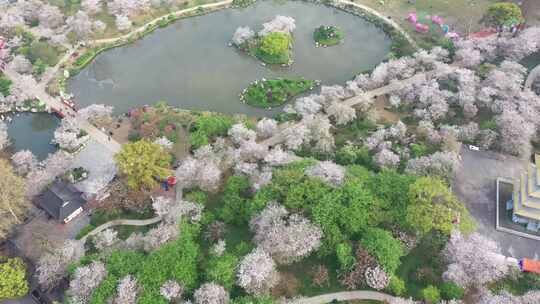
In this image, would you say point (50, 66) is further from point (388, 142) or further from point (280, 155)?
point (388, 142)

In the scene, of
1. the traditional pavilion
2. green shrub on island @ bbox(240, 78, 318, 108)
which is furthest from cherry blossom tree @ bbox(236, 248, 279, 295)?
green shrub on island @ bbox(240, 78, 318, 108)

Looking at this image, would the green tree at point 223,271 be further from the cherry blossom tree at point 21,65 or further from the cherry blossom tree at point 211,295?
the cherry blossom tree at point 21,65

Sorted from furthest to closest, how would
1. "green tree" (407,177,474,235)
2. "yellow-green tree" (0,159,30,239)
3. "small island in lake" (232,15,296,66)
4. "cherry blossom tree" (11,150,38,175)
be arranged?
"small island in lake" (232,15,296,66)
"cherry blossom tree" (11,150,38,175)
"yellow-green tree" (0,159,30,239)
"green tree" (407,177,474,235)

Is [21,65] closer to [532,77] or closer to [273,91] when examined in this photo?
[273,91]

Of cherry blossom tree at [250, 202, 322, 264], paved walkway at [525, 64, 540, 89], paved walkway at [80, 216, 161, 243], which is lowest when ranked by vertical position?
paved walkway at [80, 216, 161, 243]

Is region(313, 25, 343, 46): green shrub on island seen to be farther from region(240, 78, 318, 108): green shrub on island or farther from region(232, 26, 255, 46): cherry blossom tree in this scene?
region(232, 26, 255, 46): cherry blossom tree
